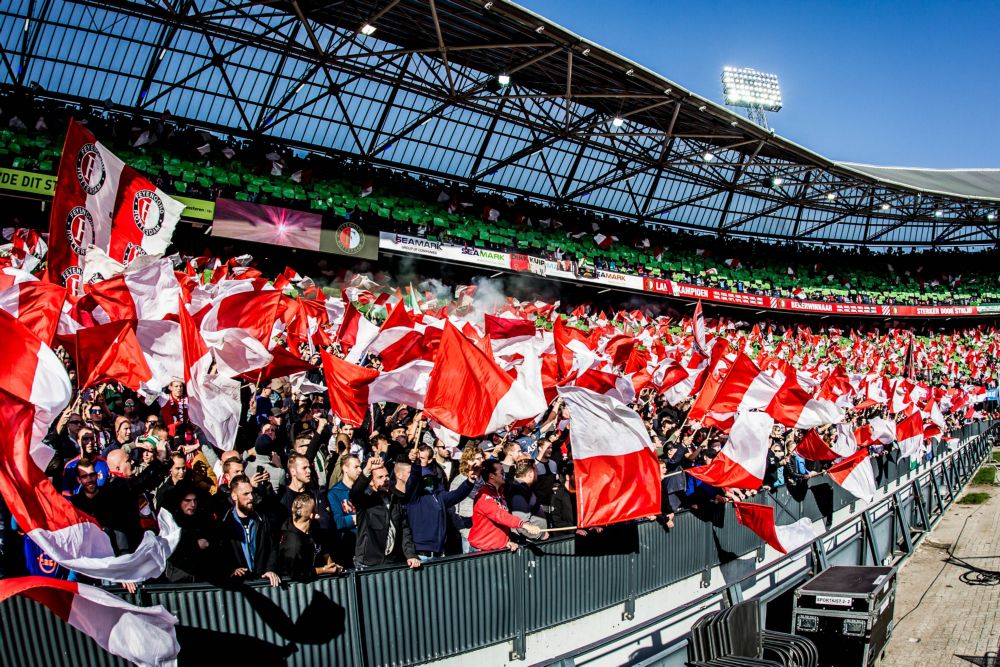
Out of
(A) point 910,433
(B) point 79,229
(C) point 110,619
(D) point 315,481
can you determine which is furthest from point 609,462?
(A) point 910,433

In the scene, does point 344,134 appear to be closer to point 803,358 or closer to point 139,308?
point 803,358

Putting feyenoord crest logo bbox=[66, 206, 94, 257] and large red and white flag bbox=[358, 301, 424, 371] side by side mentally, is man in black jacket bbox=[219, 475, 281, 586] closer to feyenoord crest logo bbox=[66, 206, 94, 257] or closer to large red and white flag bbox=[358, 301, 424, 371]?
feyenoord crest logo bbox=[66, 206, 94, 257]

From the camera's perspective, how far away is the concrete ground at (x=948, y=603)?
1042 cm

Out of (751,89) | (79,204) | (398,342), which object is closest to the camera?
(79,204)

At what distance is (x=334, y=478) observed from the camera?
866 centimetres

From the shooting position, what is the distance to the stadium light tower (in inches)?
2482

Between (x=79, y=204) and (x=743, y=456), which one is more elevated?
(x=79, y=204)

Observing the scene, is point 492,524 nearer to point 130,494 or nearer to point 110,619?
point 130,494

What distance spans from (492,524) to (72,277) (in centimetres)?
547

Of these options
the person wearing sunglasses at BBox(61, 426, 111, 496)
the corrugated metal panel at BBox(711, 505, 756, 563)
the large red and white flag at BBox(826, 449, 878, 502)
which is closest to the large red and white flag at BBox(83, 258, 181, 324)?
the person wearing sunglasses at BBox(61, 426, 111, 496)

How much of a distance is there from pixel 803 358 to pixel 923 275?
27.7 metres

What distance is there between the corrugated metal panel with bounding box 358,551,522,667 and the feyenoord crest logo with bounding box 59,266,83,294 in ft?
16.0

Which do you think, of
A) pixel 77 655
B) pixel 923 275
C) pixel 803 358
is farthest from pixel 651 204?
pixel 77 655

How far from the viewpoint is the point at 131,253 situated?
9852 millimetres
